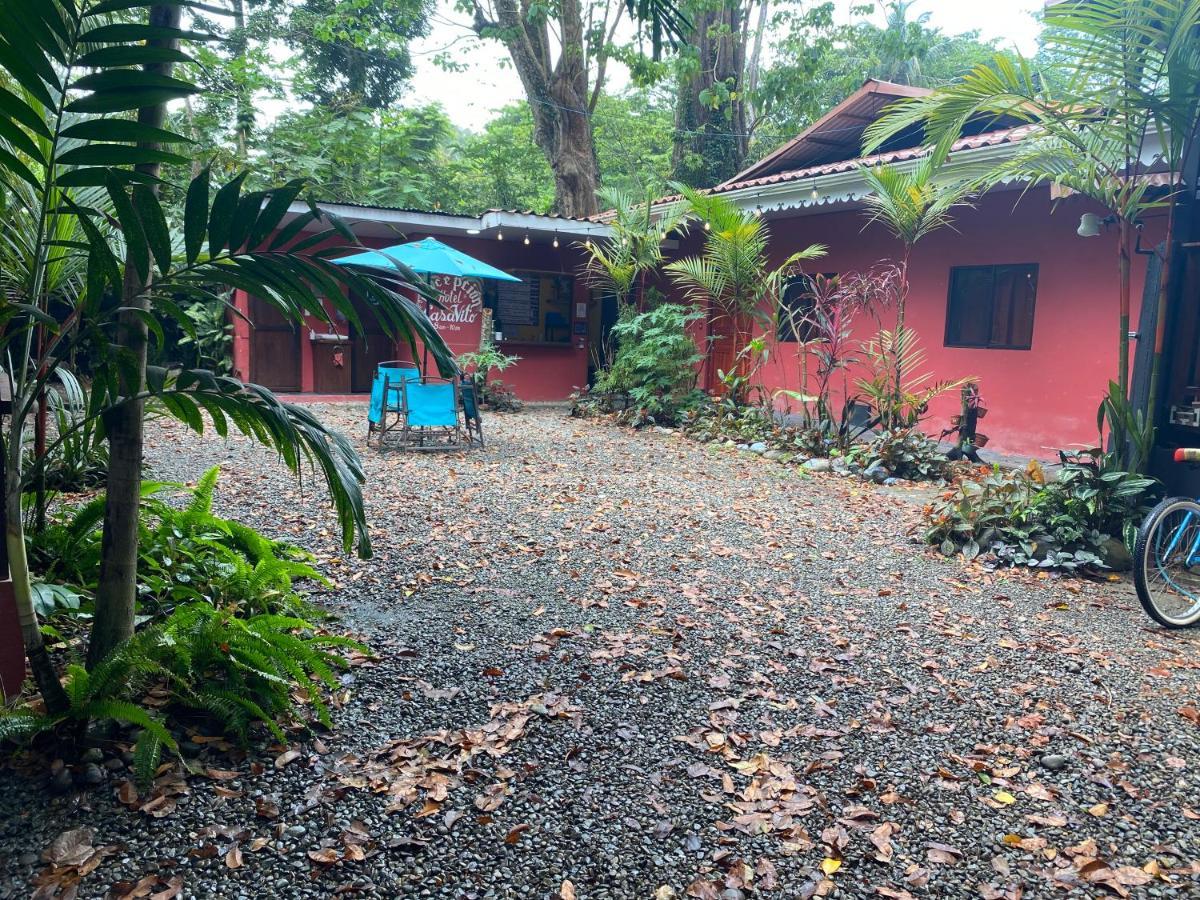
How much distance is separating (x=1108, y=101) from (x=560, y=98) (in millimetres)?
12264

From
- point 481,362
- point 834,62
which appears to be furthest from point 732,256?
point 834,62

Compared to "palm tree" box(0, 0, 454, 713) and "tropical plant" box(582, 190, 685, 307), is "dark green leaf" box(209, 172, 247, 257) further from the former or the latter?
"tropical plant" box(582, 190, 685, 307)

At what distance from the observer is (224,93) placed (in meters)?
15.1

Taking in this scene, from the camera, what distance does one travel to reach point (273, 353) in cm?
1209

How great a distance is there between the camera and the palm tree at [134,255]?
5.79ft

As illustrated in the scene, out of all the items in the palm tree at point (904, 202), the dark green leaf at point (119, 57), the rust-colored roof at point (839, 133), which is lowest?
the dark green leaf at point (119, 57)

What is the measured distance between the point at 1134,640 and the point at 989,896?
2281mm

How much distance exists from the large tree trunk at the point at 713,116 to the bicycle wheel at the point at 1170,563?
484 inches

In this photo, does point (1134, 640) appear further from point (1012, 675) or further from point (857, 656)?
point (857, 656)

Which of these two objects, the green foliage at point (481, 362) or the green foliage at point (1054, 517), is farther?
the green foliage at point (481, 362)

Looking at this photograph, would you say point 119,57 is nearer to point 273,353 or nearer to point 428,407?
point 428,407

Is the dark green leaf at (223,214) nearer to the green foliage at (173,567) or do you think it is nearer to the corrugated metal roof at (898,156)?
the green foliage at (173,567)

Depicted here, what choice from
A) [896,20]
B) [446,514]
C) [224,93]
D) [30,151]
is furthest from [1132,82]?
[896,20]

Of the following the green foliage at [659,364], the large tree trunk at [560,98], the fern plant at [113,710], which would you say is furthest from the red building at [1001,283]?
the fern plant at [113,710]
